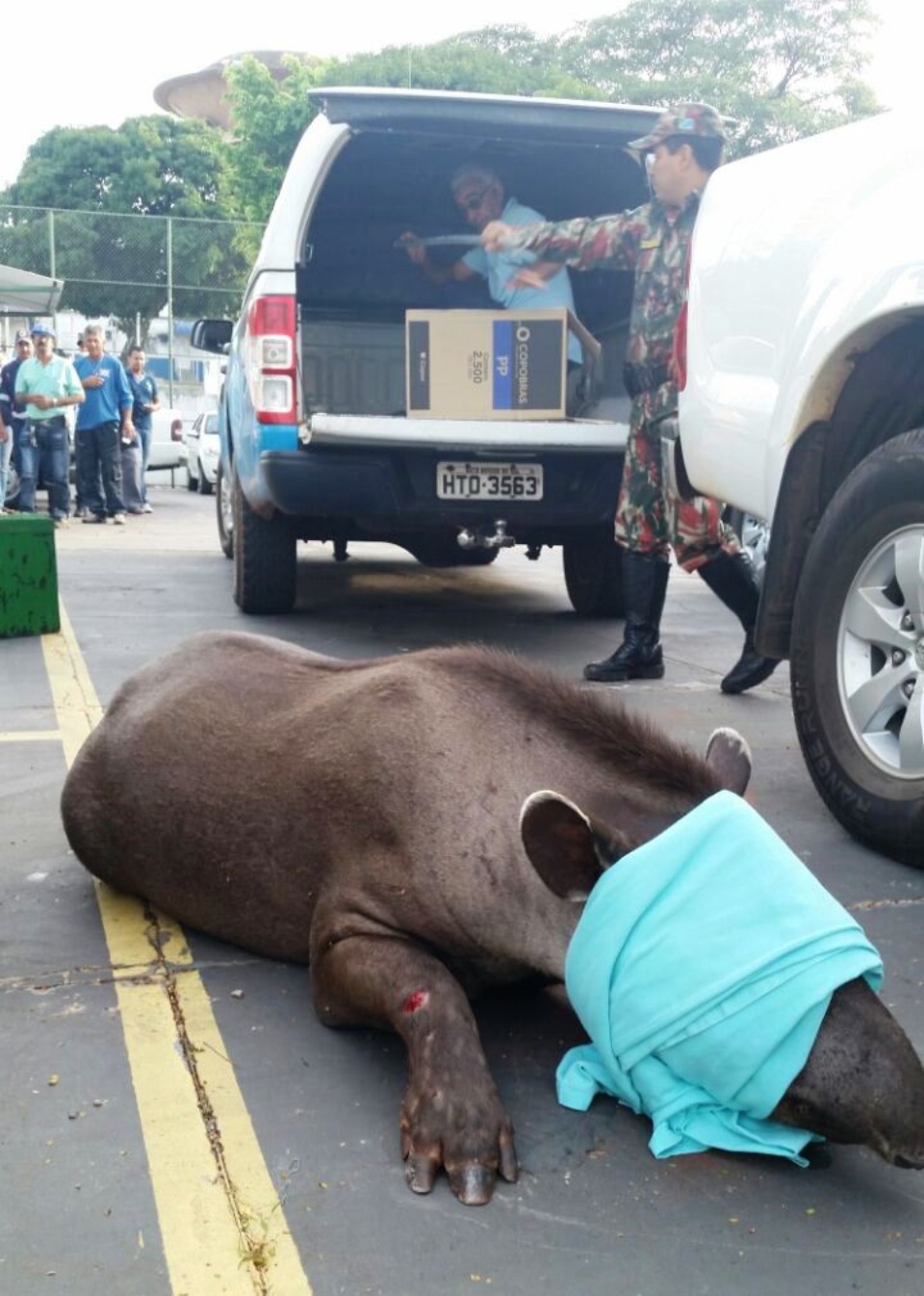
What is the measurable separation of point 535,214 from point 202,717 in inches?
202

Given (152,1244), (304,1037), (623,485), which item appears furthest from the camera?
(623,485)

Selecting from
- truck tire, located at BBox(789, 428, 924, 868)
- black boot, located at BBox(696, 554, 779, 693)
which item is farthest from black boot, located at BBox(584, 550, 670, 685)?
truck tire, located at BBox(789, 428, 924, 868)

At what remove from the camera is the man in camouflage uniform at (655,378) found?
596cm

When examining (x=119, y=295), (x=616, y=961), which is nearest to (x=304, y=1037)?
(x=616, y=961)

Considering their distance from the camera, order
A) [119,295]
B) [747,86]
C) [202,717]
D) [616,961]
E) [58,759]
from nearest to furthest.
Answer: [616,961] < [202,717] < [58,759] < [119,295] < [747,86]

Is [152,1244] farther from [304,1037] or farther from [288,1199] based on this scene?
[304,1037]

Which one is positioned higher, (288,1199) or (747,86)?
(747,86)

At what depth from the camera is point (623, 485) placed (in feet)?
20.6

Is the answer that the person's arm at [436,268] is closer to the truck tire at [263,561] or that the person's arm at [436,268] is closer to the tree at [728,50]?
the truck tire at [263,561]

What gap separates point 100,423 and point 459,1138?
1358cm

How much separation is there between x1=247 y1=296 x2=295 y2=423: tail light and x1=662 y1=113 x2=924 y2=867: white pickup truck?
8.97 feet

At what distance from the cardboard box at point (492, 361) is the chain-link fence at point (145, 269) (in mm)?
21237

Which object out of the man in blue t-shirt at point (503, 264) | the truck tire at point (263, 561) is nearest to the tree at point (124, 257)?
the man in blue t-shirt at point (503, 264)

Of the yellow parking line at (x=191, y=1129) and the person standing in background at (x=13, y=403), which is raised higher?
the person standing in background at (x=13, y=403)
